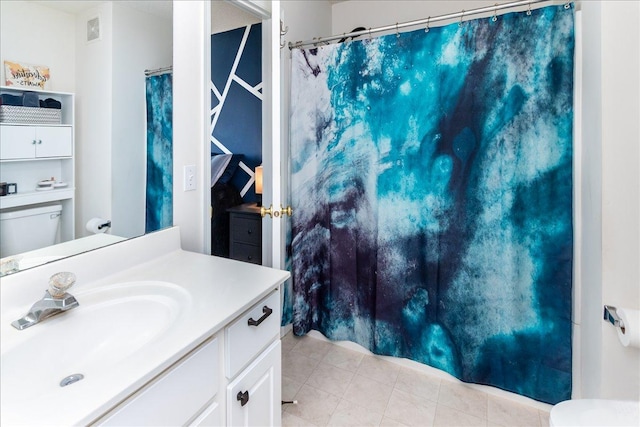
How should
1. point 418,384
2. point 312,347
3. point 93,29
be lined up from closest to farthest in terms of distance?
point 93,29 → point 418,384 → point 312,347

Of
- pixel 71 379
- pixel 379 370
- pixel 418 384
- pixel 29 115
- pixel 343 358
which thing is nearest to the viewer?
pixel 71 379

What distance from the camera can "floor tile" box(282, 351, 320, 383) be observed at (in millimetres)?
1937

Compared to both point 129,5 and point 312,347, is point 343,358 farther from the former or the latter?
point 129,5

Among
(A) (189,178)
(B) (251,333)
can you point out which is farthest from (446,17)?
(B) (251,333)

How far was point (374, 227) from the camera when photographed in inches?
77.7

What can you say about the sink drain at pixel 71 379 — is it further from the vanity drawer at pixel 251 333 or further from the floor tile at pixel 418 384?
the floor tile at pixel 418 384

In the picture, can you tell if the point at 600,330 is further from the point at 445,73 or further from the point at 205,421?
the point at 205,421

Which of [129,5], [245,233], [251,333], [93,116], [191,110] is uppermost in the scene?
[129,5]

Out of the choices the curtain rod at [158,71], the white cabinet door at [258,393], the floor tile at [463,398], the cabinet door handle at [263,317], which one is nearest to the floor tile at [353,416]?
the floor tile at [463,398]

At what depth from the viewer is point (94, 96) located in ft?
3.70

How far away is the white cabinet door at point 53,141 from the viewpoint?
1.03m

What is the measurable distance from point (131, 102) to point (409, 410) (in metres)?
1.82

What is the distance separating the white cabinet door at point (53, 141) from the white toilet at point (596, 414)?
5.31 ft

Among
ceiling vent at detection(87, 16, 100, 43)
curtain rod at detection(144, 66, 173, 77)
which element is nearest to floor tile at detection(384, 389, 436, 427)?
curtain rod at detection(144, 66, 173, 77)
